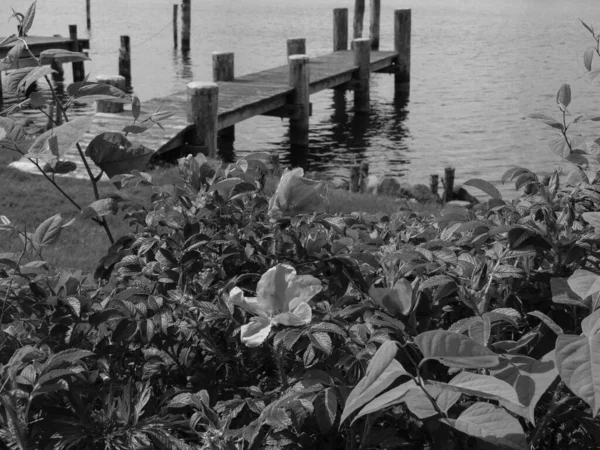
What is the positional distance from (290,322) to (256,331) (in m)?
0.05

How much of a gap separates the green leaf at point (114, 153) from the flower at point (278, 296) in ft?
1.82

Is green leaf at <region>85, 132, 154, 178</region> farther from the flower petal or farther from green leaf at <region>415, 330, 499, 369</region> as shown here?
green leaf at <region>415, 330, 499, 369</region>

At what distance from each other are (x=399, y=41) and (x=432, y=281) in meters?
19.5

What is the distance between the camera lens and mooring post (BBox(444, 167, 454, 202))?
9.87 meters

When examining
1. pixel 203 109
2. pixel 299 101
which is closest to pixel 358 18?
pixel 299 101

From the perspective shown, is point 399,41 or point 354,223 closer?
point 354,223

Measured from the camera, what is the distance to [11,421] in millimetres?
1050

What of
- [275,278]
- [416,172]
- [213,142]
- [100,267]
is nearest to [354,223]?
[100,267]

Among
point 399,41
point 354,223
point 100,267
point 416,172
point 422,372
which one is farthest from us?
point 399,41

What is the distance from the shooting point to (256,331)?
1.02 meters

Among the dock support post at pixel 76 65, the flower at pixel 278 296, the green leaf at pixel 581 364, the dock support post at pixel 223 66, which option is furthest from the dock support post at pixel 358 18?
the green leaf at pixel 581 364

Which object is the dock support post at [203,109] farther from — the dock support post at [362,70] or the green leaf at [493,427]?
the green leaf at [493,427]

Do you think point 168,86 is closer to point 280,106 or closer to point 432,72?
point 432,72

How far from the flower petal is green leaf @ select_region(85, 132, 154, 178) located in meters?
0.59
